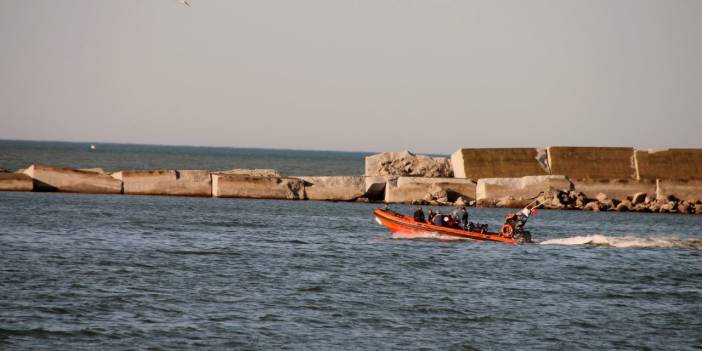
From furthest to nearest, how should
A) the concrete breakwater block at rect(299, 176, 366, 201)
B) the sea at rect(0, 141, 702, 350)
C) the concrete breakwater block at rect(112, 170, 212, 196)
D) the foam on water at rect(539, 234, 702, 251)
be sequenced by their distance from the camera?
the concrete breakwater block at rect(299, 176, 366, 201)
the concrete breakwater block at rect(112, 170, 212, 196)
the foam on water at rect(539, 234, 702, 251)
the sea at rect(0, 141, 702, 350)

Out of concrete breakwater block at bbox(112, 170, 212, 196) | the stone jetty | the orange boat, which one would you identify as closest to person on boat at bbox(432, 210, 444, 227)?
the orange boat

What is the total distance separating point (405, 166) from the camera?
2311 inches

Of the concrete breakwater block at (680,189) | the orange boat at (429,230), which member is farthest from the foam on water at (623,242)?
the concrete breakwater block at (680,189)

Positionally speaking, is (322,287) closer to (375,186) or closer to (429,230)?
(429,230)

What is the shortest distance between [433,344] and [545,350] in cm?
198

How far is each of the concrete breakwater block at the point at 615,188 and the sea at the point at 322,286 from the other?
11826mm

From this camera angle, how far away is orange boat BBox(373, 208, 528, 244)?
116ft

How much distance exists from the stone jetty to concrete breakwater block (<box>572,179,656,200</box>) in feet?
0.17

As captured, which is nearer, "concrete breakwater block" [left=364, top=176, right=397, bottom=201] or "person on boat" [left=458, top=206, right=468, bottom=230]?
"person on boat" [left=458, top=206, right=468, bottom=230]

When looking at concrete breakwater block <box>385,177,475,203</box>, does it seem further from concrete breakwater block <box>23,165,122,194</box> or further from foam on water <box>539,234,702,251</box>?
foam on water <box>539,234,702,251</box>

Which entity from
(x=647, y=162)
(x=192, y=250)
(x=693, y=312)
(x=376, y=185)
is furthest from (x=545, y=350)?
(x=647, y=162)

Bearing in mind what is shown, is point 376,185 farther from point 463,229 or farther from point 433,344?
point 433,344

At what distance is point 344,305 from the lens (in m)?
22.3

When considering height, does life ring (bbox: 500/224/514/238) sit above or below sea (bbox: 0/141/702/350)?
above
